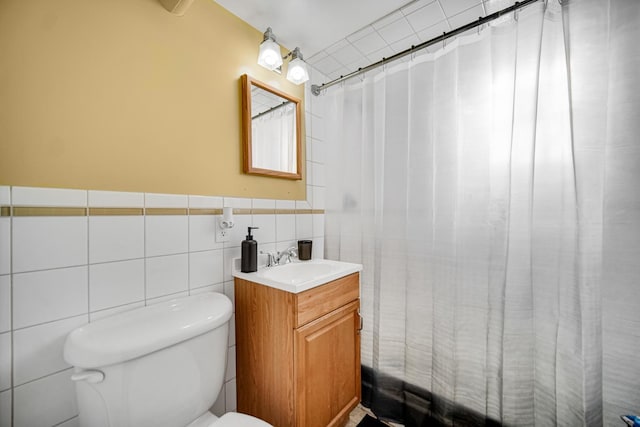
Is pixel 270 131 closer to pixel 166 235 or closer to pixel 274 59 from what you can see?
pixel 274 59

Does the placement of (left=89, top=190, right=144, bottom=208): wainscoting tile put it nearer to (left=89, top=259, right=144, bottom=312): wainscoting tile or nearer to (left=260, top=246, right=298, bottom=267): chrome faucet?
(left=89, top=259, right=144, bottom=312): wainscoting tile

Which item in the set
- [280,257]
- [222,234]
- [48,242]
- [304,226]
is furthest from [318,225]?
[48,242]

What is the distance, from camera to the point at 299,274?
4.87 feet

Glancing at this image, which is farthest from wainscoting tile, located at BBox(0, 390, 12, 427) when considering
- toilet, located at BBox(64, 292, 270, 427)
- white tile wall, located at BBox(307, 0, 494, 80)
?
white tile wall, located at BBox(307, 0, 494, 80)

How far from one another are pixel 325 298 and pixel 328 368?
0.34m

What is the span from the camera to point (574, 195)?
100 centimetres

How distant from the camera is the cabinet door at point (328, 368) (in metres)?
1.06

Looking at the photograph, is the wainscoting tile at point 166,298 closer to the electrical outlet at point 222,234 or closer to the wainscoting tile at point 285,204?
the electrical outlet at point 222,234

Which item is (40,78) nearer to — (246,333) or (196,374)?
(196,374)

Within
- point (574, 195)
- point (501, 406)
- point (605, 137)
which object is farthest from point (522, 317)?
point (605, 137)

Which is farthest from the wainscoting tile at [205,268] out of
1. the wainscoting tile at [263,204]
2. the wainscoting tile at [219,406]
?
the wainscoting tile at [219,406]

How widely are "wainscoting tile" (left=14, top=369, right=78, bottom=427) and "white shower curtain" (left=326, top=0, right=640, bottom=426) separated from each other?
4.59ft

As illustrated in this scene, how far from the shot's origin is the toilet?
723 millimetres

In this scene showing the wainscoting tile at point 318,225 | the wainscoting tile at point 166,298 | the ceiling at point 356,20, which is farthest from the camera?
the wainscoting tile at point 318,225
